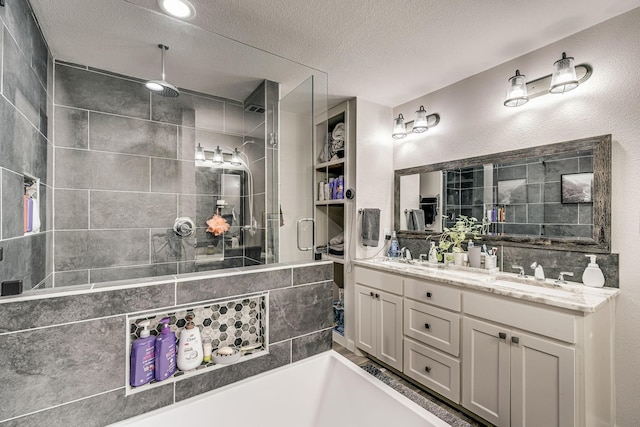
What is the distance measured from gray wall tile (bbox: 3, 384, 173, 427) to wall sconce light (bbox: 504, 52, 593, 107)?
8.63 ft

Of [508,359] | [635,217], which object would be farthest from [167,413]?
[635,217]

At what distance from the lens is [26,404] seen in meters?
0.88

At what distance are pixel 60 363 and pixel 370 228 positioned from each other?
7.15 ft

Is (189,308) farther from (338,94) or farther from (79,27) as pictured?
(338,94)

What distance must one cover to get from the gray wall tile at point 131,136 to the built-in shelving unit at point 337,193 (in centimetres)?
129

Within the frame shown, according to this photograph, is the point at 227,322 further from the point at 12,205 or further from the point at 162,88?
the point at 162,88

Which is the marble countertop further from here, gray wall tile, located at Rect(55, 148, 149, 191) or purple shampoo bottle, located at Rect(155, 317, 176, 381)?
gray wall tile, located at Rect(55, 148, 149, 191)

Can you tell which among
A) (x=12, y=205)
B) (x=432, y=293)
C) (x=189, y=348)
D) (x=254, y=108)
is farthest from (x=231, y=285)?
(x=254, y=108)

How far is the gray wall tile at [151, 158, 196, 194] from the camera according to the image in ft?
7.05

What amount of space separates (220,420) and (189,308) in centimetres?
50

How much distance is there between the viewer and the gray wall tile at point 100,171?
6.23ft

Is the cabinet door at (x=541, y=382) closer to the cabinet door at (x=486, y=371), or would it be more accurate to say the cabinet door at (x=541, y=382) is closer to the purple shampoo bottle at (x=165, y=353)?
the cabinet door at (x=486, y=371)

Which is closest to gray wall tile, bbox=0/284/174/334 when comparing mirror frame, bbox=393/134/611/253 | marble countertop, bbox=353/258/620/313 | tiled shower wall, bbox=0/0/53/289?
tiled shower wall, bbox=0/0/53/289

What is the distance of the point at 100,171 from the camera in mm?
1993
